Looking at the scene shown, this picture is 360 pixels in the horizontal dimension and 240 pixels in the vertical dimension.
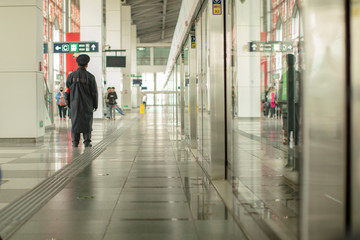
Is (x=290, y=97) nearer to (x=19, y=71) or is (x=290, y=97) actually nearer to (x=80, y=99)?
(x=80, y=99)

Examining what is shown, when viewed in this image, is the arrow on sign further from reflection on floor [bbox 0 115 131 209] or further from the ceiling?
the ceiling

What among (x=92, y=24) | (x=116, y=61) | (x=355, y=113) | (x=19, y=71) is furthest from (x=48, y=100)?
(x=355, y=113)

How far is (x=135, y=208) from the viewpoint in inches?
150

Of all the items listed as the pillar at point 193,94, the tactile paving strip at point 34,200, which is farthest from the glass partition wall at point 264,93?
the pillar at point 193,94

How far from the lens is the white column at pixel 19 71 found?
951 cm

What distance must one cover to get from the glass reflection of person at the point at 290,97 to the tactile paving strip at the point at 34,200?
2559 millimetres

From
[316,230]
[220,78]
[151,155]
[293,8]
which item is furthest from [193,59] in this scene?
[316,230]

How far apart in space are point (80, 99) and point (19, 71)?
2.02m

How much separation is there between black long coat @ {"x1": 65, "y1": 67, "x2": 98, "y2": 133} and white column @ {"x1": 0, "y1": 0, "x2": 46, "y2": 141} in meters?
1.45

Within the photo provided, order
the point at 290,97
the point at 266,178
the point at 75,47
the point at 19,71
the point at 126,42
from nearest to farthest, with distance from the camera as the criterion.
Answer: the point at 290,97, the point at 266,178, the point at 19,71, the point at 75,47, the point at 126,42

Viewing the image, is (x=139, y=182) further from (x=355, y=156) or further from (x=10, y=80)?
(x=10, y=80)

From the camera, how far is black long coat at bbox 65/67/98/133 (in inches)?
334

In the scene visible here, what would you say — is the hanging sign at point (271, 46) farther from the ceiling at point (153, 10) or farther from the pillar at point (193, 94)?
the ceiling at point (153, 10)

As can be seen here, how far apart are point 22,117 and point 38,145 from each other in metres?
0.82
